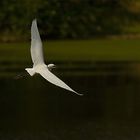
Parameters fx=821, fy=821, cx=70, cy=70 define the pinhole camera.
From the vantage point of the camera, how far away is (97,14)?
3055cm

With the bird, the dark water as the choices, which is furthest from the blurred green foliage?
the bird

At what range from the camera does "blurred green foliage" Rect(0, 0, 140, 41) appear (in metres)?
28.6

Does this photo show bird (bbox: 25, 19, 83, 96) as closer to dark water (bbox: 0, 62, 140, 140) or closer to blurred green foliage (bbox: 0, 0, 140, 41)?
dark water (bbox: 0, 62, 140, 140)

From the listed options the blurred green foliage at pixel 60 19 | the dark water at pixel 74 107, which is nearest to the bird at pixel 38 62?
the dark water at pixel 74 107

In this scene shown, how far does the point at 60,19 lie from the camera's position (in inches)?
1156

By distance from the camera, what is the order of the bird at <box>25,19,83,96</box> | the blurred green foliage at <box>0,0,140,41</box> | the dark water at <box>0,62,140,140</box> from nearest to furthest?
the bird at <box>25,19,83,96</box> < the dark water at <box>0,62,140,140</box> < the blurred green foliage at <box>0,0,140,41</box>

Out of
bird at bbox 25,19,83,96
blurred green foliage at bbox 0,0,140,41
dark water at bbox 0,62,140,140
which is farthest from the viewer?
blurred green foliage at bbox 0,0,140,41

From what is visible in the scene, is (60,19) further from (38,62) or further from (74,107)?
(38,62)

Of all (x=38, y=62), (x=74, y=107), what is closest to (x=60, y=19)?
(x=74, y=107)

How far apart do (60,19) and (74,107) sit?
48.3ft

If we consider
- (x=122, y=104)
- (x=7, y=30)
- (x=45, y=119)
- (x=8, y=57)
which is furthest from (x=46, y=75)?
(x=7, y=30)

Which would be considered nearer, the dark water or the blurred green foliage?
the dark water

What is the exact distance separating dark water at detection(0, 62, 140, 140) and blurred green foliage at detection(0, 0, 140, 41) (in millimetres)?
8960

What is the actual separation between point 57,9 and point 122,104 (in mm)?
14559
